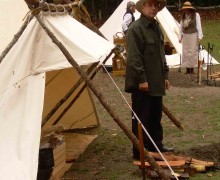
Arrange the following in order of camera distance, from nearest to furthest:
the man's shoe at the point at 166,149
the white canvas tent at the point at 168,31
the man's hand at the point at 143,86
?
the man's hand at the point at 143,86 < the man's shoe at the point at 166,149 < the white canvas tent at the point at 168,31

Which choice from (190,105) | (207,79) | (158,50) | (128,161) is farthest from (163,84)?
(207,79)

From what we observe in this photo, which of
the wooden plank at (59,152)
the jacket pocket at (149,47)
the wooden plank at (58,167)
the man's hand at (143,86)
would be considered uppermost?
the jacket pocket at (149,47)

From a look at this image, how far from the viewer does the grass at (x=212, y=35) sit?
64.0 feet

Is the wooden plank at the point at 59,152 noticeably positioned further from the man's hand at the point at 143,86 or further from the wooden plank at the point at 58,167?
the man's hand at the point at 143,86

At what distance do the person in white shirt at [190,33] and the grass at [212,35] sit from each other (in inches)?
131

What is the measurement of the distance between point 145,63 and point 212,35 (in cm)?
1804

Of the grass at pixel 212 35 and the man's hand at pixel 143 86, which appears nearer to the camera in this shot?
the man's hand at pixel 143 86

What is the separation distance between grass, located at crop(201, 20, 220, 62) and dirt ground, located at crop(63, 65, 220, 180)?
610cm

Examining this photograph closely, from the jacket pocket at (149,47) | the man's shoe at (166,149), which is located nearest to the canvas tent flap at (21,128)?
the jacket pocket at (149,47)

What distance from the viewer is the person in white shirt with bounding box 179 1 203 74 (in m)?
13.6

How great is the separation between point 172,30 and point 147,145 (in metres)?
8.94

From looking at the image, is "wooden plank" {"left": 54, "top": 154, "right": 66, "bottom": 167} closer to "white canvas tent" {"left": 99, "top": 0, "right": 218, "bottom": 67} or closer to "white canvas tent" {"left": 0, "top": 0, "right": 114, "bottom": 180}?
"white canvas tent" {"left": 0, "top": 0, "right": 114, "bottom": 180}

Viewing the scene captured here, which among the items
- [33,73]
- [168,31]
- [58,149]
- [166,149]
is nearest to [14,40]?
[33,73]

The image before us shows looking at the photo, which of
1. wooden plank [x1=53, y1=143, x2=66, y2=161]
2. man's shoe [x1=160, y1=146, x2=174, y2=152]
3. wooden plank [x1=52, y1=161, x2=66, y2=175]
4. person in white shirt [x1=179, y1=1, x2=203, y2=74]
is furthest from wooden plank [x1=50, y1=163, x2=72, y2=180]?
person in white shirt [x1=179, y1=1, x2=203, y2=74]
